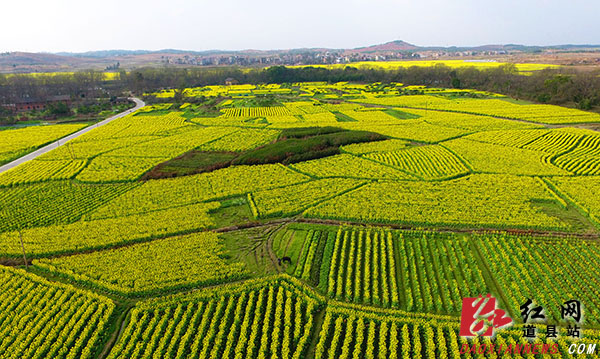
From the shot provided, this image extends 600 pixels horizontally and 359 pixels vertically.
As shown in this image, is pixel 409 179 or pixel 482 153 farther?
pixel 482 153

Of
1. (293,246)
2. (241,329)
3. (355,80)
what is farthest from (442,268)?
(355,80)

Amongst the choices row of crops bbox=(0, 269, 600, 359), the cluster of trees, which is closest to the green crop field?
row of crops bbox=(0, 269, 600, 359)

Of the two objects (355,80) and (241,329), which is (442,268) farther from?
(355,80)

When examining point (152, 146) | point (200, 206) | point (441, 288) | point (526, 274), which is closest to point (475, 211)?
point (526, 274)

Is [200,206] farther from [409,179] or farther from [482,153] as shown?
[482,153]

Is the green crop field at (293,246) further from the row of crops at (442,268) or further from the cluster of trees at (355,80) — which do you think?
the cluster of trees at (355,80)

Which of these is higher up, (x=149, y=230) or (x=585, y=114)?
(x=585, y=114)

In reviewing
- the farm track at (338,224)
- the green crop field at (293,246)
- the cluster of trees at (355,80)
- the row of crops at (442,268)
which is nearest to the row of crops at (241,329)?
the green crop field at (293,246)

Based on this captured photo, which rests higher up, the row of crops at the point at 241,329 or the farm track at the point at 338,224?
the farm track at the point at 338,224
